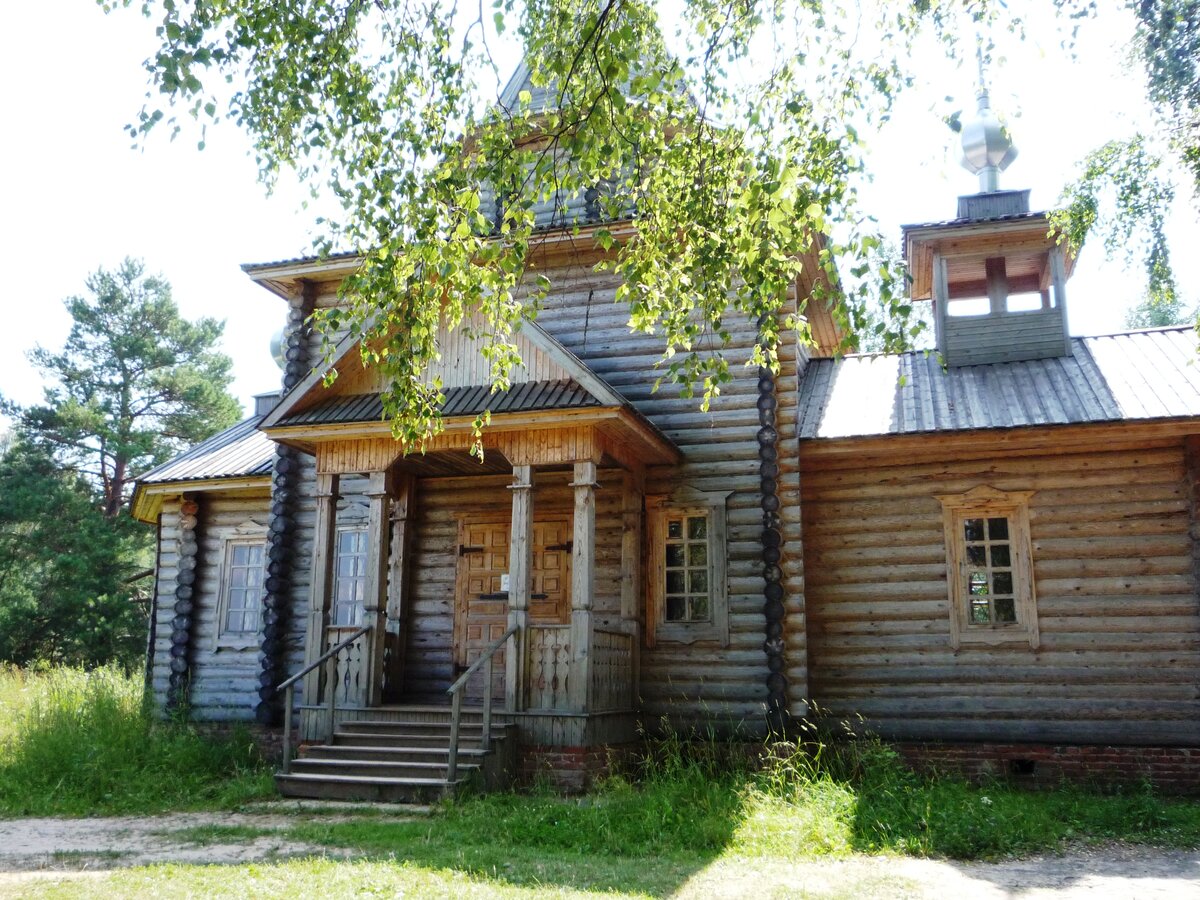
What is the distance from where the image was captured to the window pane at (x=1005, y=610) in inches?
474

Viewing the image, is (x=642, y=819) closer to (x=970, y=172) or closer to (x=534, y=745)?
(x=534, y=745)

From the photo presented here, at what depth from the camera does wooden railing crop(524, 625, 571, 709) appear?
1075 centimetres

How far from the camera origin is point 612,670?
11570 millimetres

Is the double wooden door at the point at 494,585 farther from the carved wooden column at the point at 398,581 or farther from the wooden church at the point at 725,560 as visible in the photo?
the carved wooden column at the point at 398,581

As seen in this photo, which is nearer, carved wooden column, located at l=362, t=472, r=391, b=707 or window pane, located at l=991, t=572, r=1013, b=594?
carved wooden column, located at l=362, t=472, r=391, b=707

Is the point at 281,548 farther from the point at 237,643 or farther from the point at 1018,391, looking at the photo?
the point at 1018,391

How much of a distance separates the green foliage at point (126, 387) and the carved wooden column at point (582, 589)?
27.6 meters

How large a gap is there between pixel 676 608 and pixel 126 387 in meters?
29.7

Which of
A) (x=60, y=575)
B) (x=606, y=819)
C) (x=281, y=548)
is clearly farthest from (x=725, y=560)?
(x=60, y=575)

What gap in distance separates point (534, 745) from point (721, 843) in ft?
9.69

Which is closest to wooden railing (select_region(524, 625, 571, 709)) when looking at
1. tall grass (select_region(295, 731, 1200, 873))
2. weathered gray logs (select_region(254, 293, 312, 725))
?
tall grass (select_region(295, 731, 1200, 873))

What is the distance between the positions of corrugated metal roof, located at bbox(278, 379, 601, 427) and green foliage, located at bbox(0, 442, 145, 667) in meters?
23.7

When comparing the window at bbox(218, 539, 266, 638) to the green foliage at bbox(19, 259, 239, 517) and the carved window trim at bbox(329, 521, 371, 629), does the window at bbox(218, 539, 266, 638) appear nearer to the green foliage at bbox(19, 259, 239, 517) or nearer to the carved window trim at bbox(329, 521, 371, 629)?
the carved window trim at bbox(329, 521, 371, 629)

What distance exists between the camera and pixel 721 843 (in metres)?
8.16
